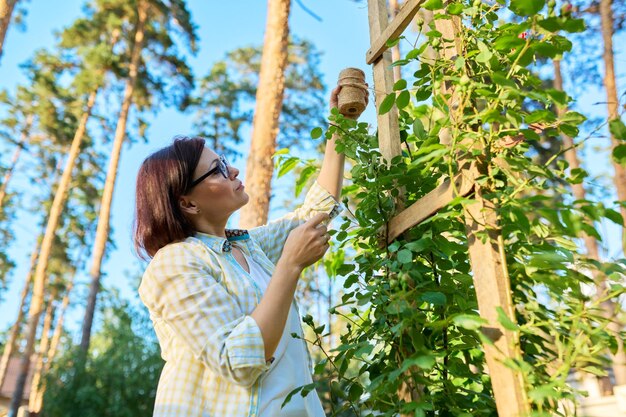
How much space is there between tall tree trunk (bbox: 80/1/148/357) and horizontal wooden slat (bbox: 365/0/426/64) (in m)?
10.5

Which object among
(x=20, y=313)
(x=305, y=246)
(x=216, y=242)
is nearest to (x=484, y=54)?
(x=305, y=246)

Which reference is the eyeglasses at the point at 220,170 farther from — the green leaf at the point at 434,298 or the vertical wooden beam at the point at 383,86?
the green leaf at the point at 434,298

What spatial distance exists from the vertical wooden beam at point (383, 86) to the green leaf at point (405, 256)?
0.34 m

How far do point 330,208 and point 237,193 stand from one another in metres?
0.32

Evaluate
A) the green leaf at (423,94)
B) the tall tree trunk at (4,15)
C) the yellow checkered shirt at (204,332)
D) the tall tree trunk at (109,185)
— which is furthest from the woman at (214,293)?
the tall tree trunk at (109,185)

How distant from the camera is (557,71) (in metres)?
9.37

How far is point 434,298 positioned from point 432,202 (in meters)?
0.20

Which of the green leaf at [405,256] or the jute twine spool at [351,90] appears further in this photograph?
the jute twine spool at [351,90]

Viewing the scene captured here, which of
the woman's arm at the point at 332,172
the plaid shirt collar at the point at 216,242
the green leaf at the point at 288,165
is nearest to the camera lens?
the plaid shirt collar at the point at 216,242

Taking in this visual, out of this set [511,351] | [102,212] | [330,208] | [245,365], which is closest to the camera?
[511,351]

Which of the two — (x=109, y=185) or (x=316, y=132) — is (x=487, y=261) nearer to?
(x=316, y=132)

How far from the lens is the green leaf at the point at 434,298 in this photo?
106 cm

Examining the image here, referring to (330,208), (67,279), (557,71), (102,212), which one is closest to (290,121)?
(102,212)

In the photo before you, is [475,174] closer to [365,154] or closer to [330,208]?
[365,154]
